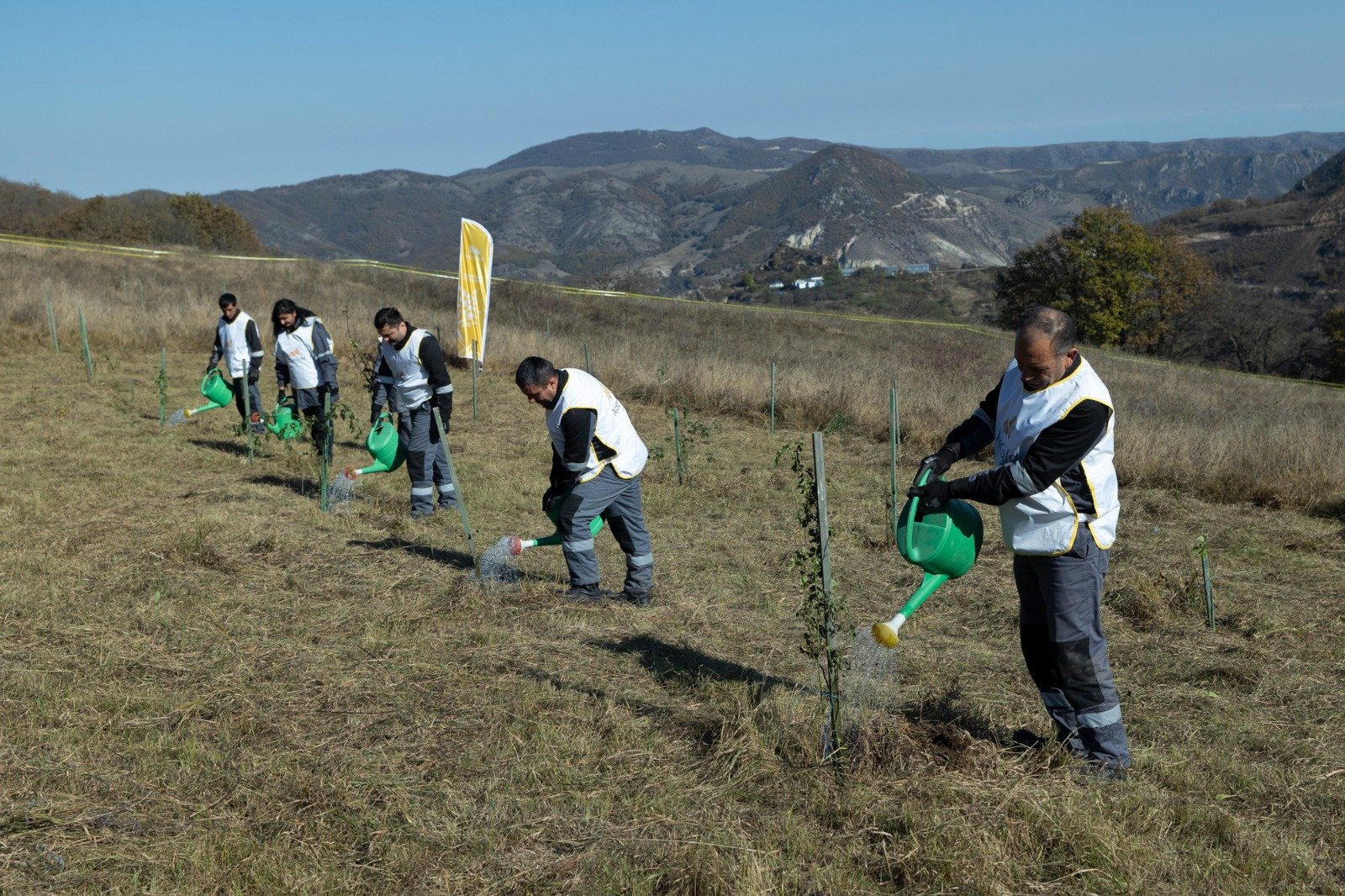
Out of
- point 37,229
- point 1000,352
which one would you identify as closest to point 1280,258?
point 1000,352

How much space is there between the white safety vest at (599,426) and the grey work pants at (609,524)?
A: 6cm

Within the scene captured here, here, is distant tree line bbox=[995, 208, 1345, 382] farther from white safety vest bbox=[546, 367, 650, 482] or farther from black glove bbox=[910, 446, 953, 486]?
black glove bbox=[910, 446, 953, 486]

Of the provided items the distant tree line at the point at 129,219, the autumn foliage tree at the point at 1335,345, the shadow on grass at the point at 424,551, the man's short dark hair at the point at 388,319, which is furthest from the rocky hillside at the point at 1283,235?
the shadow on grass at the point at 424,551

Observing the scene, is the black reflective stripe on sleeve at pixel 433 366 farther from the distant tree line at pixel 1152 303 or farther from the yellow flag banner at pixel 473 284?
the distant tree line at pixel 1152 303

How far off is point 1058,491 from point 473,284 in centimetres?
1020

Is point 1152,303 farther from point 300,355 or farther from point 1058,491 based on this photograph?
point 1058,491

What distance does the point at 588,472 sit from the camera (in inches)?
229

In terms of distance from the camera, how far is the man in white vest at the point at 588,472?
5.67m

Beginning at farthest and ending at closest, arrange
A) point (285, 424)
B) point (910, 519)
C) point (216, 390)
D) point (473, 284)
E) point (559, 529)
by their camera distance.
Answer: point (473, 284) → point (216, 390) → point (285, 424) → point (559, 529) → point (910, 519)

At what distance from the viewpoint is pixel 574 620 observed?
5812 millimetres

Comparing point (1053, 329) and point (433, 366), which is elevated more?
point (1053, 329)

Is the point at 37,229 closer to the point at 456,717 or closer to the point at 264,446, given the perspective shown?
the point at 264,446

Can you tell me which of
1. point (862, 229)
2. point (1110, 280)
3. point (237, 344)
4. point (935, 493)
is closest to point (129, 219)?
Result: point (1110, 280)

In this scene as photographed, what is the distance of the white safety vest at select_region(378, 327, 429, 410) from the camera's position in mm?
7793
